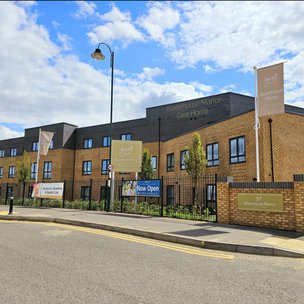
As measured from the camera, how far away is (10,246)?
8.84 m

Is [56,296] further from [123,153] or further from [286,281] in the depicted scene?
[123,153]

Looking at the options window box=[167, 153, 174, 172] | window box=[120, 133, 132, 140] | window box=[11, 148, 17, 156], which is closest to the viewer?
window box=[167, 153, 174, 172]

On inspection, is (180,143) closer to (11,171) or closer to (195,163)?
(195,163)

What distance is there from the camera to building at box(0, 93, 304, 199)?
20.2 metres

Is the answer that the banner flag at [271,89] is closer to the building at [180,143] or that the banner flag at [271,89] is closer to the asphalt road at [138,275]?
the building at [180,143]

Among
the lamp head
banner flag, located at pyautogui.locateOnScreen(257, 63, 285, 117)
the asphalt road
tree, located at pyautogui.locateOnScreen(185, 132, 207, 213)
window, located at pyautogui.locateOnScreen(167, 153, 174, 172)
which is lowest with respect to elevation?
the asphalt road

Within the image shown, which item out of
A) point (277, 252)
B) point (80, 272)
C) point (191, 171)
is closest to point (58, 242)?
point (80, 272)

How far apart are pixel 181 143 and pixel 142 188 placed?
11.5 metres

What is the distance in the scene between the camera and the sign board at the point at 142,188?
57.0 ft

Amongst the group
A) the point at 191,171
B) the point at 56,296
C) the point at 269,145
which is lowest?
the point at 56,296

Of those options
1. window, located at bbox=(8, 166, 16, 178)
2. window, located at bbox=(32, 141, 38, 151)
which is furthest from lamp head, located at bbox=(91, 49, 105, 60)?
window, located at bbox=(8, 166, 16, 178)

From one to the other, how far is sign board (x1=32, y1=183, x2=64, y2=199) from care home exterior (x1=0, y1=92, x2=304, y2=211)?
3.23m

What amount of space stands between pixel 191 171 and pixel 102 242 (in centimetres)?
1147

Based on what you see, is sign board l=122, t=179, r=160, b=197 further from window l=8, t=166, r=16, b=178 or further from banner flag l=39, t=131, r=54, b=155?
window l=8, t=166, r=16, b=178
